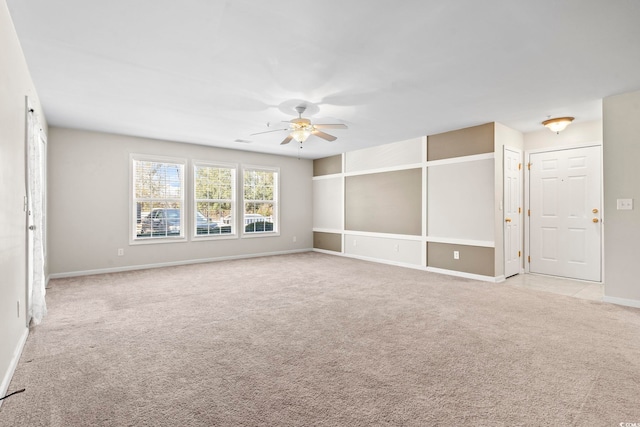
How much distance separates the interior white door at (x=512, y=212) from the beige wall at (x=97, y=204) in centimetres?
581

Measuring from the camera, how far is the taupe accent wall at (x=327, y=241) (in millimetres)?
7988

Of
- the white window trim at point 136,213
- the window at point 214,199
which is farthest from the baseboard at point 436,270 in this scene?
the white window trim at point 136,213

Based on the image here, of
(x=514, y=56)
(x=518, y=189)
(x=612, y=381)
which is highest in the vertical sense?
(x=514, y=56)

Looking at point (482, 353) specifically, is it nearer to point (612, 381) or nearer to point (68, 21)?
point (612, 381)

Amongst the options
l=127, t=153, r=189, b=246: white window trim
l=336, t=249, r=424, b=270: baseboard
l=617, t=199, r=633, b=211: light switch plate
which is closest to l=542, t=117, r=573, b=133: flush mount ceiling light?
l=617, t=199, r=633, b=211: light switch plate

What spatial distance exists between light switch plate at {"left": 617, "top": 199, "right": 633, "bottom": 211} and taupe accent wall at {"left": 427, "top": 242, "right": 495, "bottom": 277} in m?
1.63

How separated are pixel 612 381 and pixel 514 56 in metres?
2.74

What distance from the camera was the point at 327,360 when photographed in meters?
2.43

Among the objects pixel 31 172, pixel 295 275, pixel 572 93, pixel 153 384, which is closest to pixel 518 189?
pixel 572 93

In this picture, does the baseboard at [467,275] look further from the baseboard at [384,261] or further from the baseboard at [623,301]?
the baseboard at [623,301]

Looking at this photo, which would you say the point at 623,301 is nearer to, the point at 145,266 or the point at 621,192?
the point at 621,192

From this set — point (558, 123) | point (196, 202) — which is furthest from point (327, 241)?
point (558, 123)

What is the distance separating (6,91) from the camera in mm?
2287

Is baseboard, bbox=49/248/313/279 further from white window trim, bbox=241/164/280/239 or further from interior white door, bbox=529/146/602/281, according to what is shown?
interior white door, bbox=529/146/602/281
